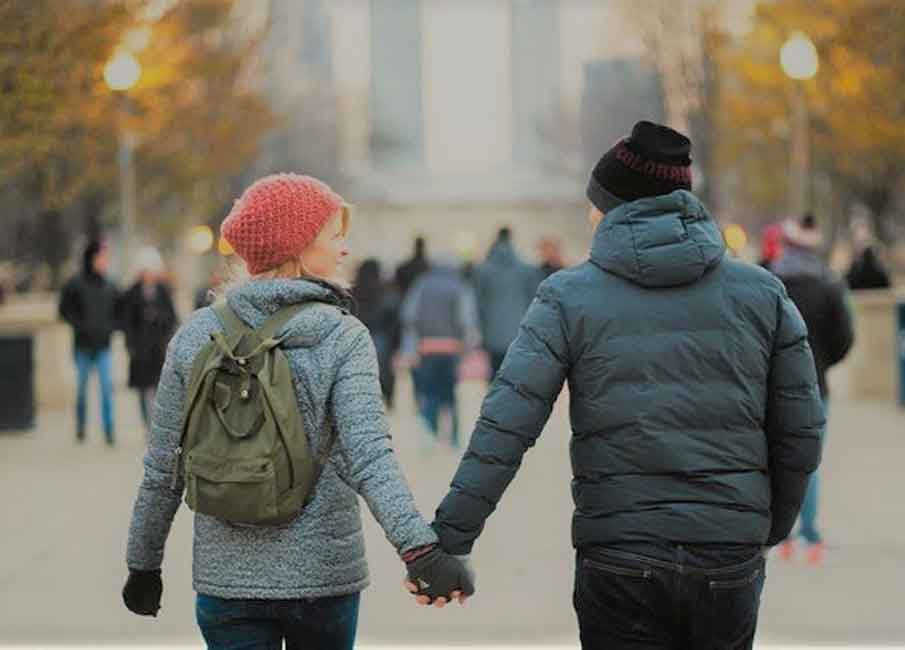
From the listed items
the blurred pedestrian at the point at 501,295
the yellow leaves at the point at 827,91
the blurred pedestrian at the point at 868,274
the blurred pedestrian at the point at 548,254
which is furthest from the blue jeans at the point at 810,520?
the yellow leaves at the point at 827,91

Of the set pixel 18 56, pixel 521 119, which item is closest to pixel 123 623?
pixel 18 56

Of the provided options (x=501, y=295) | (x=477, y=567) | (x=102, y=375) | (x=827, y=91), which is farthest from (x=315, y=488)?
(x=827, y=91)

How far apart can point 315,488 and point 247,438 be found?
A: 0.68ft

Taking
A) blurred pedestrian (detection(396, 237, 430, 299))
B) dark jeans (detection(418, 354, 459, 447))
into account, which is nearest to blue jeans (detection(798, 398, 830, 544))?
dark jeans (detection(418, 354, 459, 447))

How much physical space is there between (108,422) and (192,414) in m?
12.5

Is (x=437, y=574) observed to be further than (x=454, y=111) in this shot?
No

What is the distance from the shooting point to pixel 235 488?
427 cm

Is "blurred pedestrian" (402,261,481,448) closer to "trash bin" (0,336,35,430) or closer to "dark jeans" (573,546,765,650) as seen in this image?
"trash bin" (0,336,35,430)

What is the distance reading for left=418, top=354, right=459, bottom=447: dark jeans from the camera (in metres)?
15.7

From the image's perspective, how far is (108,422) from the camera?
655 inches

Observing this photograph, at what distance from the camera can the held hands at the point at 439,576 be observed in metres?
4.39

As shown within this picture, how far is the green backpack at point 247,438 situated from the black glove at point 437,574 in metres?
0.29

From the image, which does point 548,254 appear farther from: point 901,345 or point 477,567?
point 477,567

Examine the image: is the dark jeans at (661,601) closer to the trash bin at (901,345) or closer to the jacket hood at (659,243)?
the jacket hood at (659,243)
